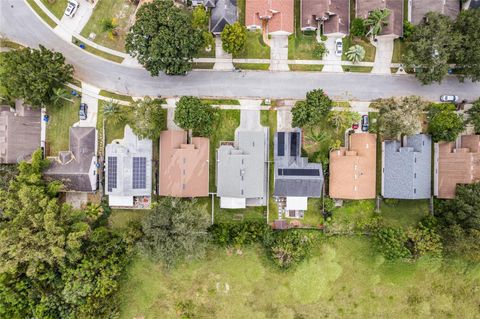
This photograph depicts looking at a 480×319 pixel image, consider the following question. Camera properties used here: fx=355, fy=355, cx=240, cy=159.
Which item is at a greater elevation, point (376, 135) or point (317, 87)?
point (317, 87)

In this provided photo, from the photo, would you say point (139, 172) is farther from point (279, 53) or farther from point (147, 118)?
point (279, 53)

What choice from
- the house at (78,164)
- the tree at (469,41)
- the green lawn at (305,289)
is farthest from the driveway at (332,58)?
the house at (78,164)

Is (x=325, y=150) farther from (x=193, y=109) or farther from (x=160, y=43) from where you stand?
(x=160, y=43)

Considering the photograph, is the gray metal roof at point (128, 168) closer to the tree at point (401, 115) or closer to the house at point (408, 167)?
the tree at point (401, 115)

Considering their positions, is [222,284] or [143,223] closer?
[143,223]

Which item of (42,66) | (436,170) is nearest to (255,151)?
(436,170)

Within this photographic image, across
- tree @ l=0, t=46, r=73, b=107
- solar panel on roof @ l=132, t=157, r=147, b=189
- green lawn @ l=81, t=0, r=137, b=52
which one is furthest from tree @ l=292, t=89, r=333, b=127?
tree @ l=0, t=46, r=73, b=107
